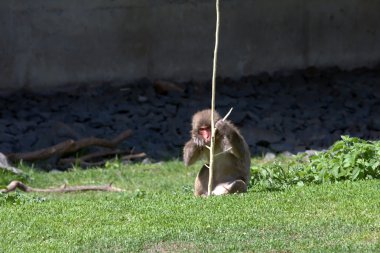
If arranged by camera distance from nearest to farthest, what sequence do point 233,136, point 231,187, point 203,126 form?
1. point 203,126
2. point 233,136
3. point 231,187

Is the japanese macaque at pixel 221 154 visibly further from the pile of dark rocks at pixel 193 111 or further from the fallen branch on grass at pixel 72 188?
the pile of dark rocks at pixel 193 111

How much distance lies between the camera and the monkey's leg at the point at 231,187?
1034 cm

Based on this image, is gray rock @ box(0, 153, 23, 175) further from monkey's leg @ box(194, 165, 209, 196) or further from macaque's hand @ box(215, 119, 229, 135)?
macaque's hand @ box(215, 119, 229, 135)

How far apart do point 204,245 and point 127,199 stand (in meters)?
2.55

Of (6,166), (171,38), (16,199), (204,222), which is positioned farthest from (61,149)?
(204,222)

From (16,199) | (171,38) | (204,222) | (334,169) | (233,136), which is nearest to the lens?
(204,222)

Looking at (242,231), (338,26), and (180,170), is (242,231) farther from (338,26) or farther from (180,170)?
(338,26)

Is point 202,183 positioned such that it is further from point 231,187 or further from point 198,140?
point 198,140

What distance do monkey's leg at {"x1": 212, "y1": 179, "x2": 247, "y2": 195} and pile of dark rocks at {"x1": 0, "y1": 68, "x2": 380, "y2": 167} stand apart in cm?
515

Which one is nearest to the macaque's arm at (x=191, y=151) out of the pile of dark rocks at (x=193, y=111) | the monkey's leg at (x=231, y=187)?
the monkey's leg at (x=231, y=187)

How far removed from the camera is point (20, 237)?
8.68 m

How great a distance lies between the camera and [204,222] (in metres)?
8.80

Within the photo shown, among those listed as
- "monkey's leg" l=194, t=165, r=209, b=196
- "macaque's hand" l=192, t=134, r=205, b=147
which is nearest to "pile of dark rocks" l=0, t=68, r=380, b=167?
"monkey's leg" l=194, t=165, r=209, b=196

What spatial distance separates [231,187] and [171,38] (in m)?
8.25
